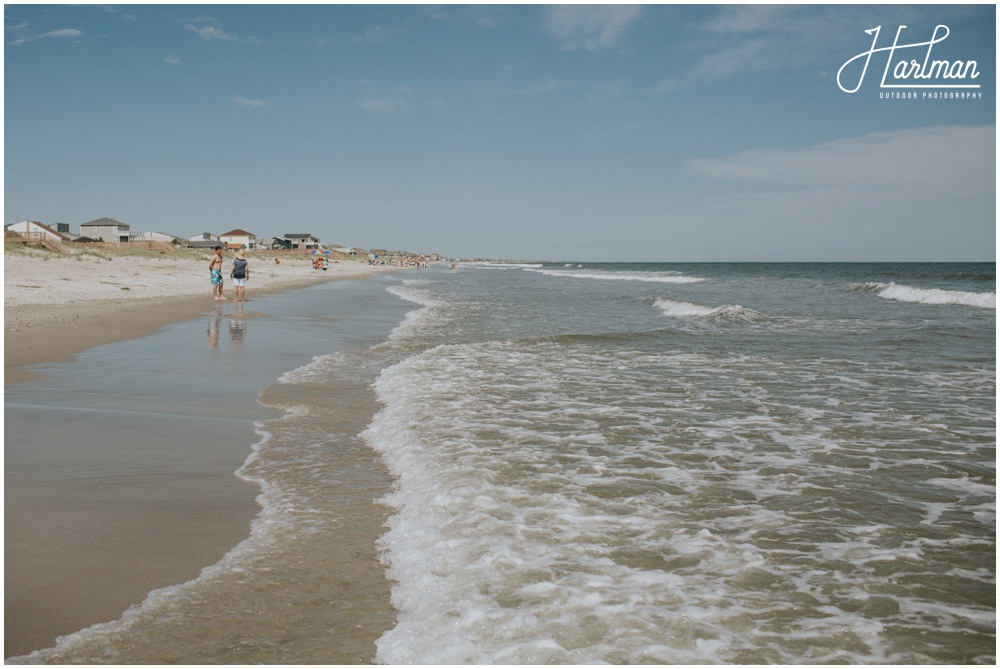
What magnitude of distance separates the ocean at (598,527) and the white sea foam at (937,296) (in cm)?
2377

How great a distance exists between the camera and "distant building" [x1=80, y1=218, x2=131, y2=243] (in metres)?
110

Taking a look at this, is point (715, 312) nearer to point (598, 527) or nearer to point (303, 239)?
point (598, 527)

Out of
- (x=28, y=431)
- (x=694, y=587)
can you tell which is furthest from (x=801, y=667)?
(x=28, y=431)

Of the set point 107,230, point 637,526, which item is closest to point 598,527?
point 637,526

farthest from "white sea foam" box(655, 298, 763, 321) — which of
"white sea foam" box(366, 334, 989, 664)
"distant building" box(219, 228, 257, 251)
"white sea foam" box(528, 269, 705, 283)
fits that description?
"distant building" box(219, 228, 257, 251)

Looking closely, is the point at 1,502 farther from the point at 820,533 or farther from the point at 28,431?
the point at 820,533

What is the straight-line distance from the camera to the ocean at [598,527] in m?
2.92

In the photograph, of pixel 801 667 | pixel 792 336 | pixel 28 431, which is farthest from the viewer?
pixel 792 336

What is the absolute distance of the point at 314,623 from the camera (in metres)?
2.98

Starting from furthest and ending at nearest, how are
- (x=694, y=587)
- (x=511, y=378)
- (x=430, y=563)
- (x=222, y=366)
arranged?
1. (x=222, y=366)
2. (x=511, y=378)
3. (x=430, y=563)
4. (x=694, y=587)

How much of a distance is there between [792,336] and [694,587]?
12.8m

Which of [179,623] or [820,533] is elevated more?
[820,533]

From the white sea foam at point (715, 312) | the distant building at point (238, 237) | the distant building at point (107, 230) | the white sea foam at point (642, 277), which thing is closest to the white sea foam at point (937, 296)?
the white sea foam at point (715, 312)

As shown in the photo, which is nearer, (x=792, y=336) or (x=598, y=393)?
(x=598, y=393)
